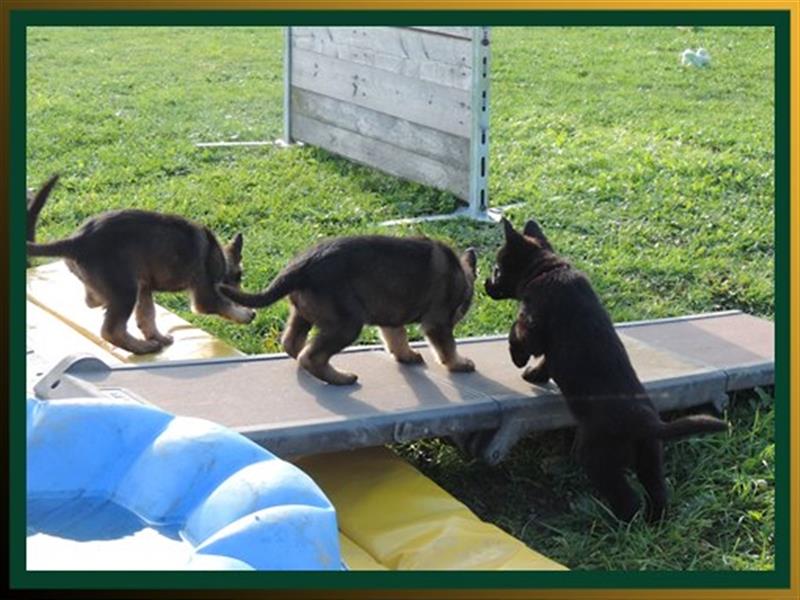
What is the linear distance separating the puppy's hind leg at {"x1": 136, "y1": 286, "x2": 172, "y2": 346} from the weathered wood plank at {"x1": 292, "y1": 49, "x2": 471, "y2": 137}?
11.7 feet

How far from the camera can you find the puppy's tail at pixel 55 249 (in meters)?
6.28

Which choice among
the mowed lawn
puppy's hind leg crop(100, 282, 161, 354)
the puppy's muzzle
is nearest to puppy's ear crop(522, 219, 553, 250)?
the puppy's muzzle

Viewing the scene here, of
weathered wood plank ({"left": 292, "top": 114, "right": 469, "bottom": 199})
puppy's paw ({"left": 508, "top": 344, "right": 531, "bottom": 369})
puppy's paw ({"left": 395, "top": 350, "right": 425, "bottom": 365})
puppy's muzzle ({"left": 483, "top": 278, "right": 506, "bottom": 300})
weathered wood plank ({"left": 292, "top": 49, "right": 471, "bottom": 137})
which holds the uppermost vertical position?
weathered wood plank ({"left": 292, "top": 49, "right": 471, "bottom": 137})

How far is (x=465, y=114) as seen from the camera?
9734 mm

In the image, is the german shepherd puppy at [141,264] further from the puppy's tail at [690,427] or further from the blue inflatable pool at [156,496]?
the puppy's tail at [690,427]

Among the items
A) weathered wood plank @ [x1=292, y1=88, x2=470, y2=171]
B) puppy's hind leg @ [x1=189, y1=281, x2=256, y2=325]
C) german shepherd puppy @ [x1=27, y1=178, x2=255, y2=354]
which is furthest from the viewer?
weathered wood plank @ [x1=292, y1=88, x2=470, y2=171]

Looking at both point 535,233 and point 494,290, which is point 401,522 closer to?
point 494,290

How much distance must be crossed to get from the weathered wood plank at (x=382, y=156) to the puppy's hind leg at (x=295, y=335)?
3922 mm

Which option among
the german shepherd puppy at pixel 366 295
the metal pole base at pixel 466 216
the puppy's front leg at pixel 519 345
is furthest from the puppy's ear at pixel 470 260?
the metal pole base at pixel 466 216

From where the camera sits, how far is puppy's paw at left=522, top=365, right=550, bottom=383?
590cm

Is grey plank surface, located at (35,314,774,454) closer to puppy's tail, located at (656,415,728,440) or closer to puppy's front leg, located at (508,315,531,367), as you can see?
puppy's front leg, located at (508,315,531,367)

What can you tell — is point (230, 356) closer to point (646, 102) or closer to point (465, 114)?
point (465, 114)

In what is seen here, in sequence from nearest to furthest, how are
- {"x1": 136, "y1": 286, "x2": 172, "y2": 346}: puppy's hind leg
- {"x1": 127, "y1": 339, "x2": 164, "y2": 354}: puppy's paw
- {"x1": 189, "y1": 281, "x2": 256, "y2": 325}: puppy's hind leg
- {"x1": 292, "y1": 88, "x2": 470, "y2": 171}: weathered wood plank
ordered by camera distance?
{"x1": 127, "y1": 339, "x2": 164, "y2": 354}: puppy's paw, {"x1": 136, "y1": 286, "x2": 172, "y2": 346}: puppy's hind leg, {"x1": 189, "y1": 281, "x2": 256, "y2": 325}: puppy's hind leg, {"x1": 292, "y1": 88, "x2": 470, "y2": 171}: weathered wood plank

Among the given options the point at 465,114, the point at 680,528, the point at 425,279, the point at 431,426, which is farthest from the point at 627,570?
the point at 465,114
